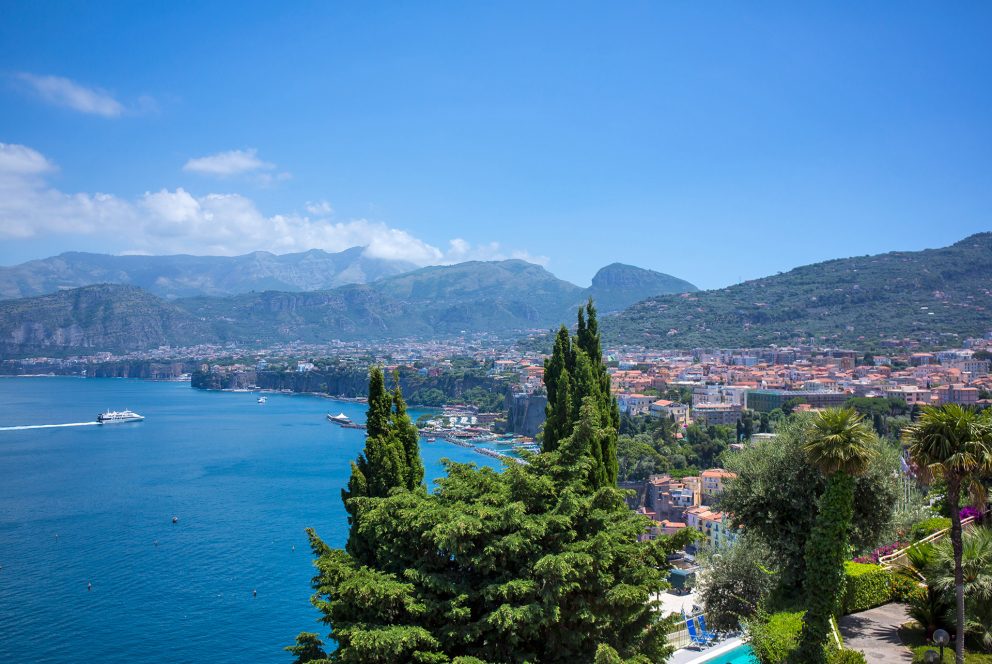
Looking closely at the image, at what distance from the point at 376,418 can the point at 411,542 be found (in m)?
1.25

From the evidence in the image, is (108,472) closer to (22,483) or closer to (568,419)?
(22,483)

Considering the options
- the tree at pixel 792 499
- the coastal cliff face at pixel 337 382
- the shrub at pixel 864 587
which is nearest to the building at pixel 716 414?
the coastal cliff face at pixel 337 382

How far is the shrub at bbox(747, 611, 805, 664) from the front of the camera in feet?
17.3

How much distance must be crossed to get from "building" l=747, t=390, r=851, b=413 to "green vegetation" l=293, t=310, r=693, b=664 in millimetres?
45632

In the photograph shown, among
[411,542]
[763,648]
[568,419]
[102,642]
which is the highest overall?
[568,419]

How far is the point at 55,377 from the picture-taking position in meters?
109

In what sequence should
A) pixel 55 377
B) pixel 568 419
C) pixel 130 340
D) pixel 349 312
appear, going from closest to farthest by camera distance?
pixel 568 419 → pixel 55 377 → pixel 130 340 → pixel 349 312

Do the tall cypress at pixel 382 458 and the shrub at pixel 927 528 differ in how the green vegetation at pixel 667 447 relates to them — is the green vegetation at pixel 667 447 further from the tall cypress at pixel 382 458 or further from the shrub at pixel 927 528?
the tall cypress at pixel 382 458

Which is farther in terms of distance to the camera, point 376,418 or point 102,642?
point 102,642

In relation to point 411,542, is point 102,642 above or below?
below

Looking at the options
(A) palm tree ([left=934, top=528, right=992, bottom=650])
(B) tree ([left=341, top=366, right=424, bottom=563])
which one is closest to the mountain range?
(B) tree ([left=341, top=366, right=424, bottom=563])

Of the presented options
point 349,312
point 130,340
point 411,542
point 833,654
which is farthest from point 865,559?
point 349,312

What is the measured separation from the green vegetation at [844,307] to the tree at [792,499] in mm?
78178

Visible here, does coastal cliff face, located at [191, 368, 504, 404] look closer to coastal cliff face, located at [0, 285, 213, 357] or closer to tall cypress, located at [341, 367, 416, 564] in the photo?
coastal cliff face, located at [0, 285, 213, 357]
